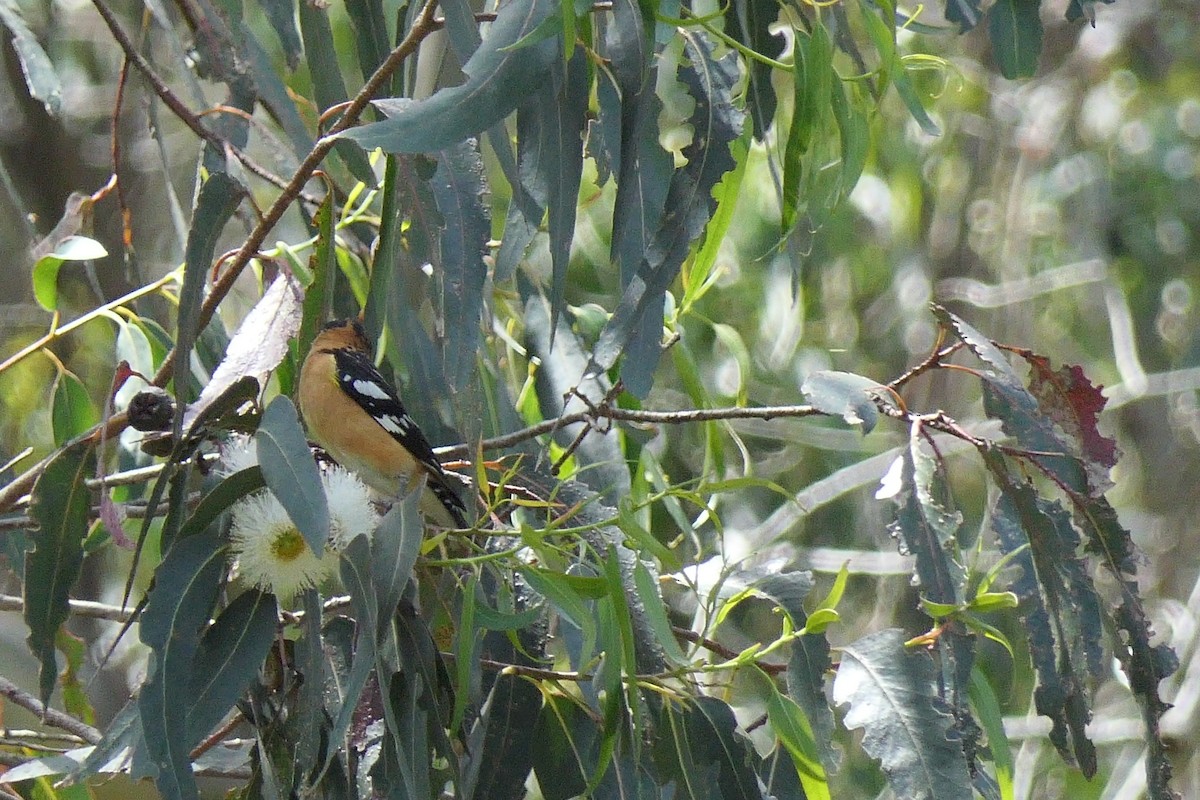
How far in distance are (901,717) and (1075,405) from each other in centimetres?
61

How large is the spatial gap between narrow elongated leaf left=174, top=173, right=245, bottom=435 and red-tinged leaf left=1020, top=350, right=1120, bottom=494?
121 cm

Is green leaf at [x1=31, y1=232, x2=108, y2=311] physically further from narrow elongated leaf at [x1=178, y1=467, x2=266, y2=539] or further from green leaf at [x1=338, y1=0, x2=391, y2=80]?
narrow elongated leaf at [x1=178, y1=467, x2=266, y2=539]

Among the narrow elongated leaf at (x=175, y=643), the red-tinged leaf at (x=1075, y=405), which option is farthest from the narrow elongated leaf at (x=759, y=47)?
the narrow elongated leaf at (x=175, y=643)

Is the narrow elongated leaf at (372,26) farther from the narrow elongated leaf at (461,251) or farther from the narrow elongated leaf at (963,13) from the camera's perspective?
the narrow elongated leaf at (963,13)

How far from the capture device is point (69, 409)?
289 cm

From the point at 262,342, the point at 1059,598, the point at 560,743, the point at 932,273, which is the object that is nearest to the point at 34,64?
the point at 262,342

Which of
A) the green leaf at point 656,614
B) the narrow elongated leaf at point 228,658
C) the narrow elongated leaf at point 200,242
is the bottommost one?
the narrow elongated leaf at point 228,658

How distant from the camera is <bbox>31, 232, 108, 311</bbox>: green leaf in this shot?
2.52m

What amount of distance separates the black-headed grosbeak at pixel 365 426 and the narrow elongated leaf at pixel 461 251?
948 millimetres

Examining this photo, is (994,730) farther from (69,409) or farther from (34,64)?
(34,64)

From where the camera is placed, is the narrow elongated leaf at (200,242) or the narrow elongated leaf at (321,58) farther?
the narrow elongated leaf at (321,58)

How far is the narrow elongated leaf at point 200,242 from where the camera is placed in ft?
6.23

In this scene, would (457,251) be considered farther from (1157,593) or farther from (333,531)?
(1157,593)

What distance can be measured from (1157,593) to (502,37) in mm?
6331
